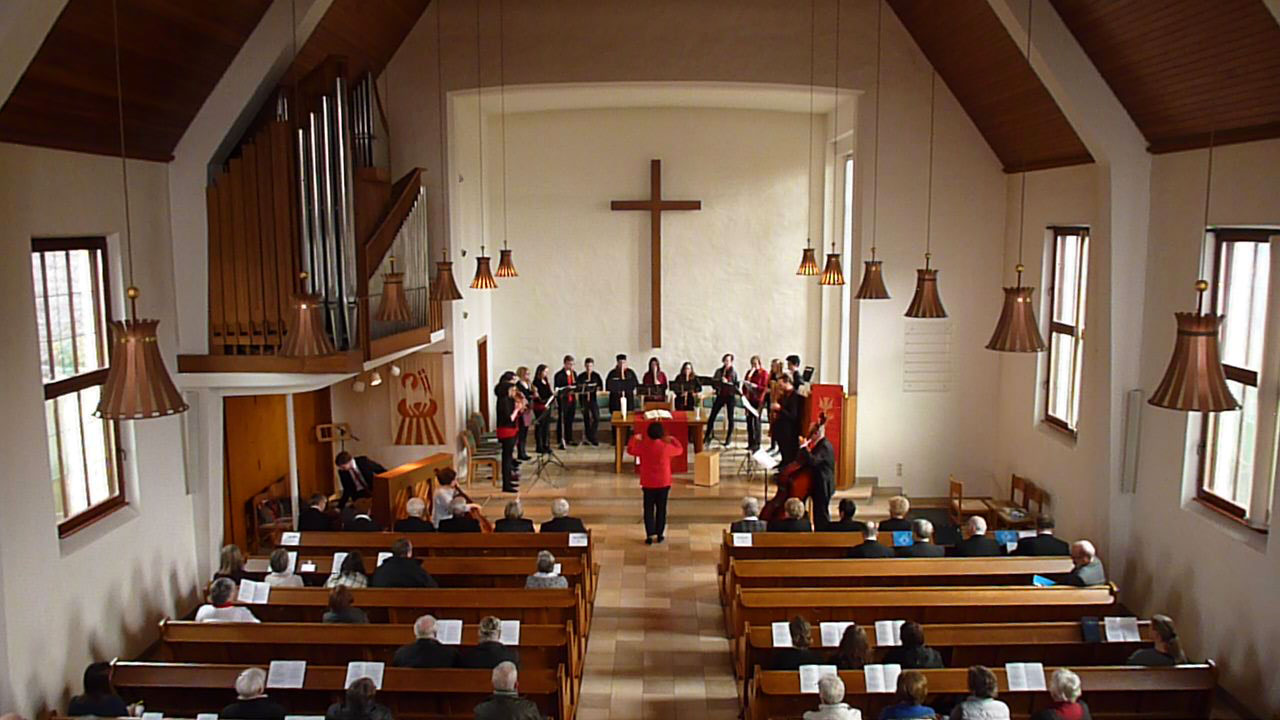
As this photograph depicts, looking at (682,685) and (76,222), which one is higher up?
(76,222)

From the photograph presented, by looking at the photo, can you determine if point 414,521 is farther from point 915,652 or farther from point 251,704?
point 915,652

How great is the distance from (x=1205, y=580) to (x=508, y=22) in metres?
9.36

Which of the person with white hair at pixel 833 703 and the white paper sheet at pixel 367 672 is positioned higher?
the person with white hair at pixel 833 703

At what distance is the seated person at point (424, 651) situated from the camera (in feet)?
20.1

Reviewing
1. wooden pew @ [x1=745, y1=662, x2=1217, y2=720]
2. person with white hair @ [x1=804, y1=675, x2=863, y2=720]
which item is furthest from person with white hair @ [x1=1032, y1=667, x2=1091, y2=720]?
person with white hair @ [x1=804, y1=675, x2=863, y2=720]

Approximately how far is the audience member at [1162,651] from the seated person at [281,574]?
6.10 m

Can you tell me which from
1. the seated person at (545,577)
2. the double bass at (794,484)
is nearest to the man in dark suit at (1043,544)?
the double bass at (794,484)

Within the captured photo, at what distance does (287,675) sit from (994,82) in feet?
29.2

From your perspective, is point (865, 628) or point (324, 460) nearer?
point (865, 628)

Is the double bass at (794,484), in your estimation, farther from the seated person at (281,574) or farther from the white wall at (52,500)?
the white wall at (52,500)

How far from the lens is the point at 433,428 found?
12281mm

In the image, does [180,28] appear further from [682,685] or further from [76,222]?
[682,685]

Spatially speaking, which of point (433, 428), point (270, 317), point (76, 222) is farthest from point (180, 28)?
point (433, 428)

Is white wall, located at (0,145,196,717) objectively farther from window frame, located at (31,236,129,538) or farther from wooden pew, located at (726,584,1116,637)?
wooden pew, located at (726,584,1116,637)
